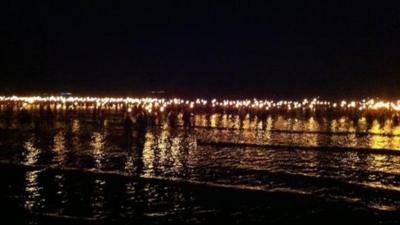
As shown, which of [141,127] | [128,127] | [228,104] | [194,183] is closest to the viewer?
[194,183]

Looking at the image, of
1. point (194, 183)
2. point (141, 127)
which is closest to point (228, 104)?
point (141, 127)

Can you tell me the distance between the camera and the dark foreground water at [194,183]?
13.4 meters

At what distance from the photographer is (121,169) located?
20.2 m

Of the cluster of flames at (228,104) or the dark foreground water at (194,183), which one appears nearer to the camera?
the dark foreground water at (194,183)

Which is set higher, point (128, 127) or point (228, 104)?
point (228, 104)

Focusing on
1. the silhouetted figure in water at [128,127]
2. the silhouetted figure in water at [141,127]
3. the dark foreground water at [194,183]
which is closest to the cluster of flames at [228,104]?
the silhouetted figure in water at [141,127]

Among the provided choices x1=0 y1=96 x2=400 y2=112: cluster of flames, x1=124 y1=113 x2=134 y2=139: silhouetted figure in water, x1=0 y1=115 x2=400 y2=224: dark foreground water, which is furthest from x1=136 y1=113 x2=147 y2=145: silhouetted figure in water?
x1=0 y1=96 x2=400 y2=112: cluster of flames

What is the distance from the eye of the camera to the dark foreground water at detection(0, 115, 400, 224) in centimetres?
1341

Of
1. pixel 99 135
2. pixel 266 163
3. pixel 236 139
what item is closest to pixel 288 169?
pixel 266 163

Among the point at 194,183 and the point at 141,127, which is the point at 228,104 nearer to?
the point at 141,127

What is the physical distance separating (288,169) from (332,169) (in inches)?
73.2

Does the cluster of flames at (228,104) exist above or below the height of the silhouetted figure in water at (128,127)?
above

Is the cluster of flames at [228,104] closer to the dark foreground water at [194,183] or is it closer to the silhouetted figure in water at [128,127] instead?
the silhouetted figure in water at [128,127]

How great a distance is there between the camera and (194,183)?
17391 mm
